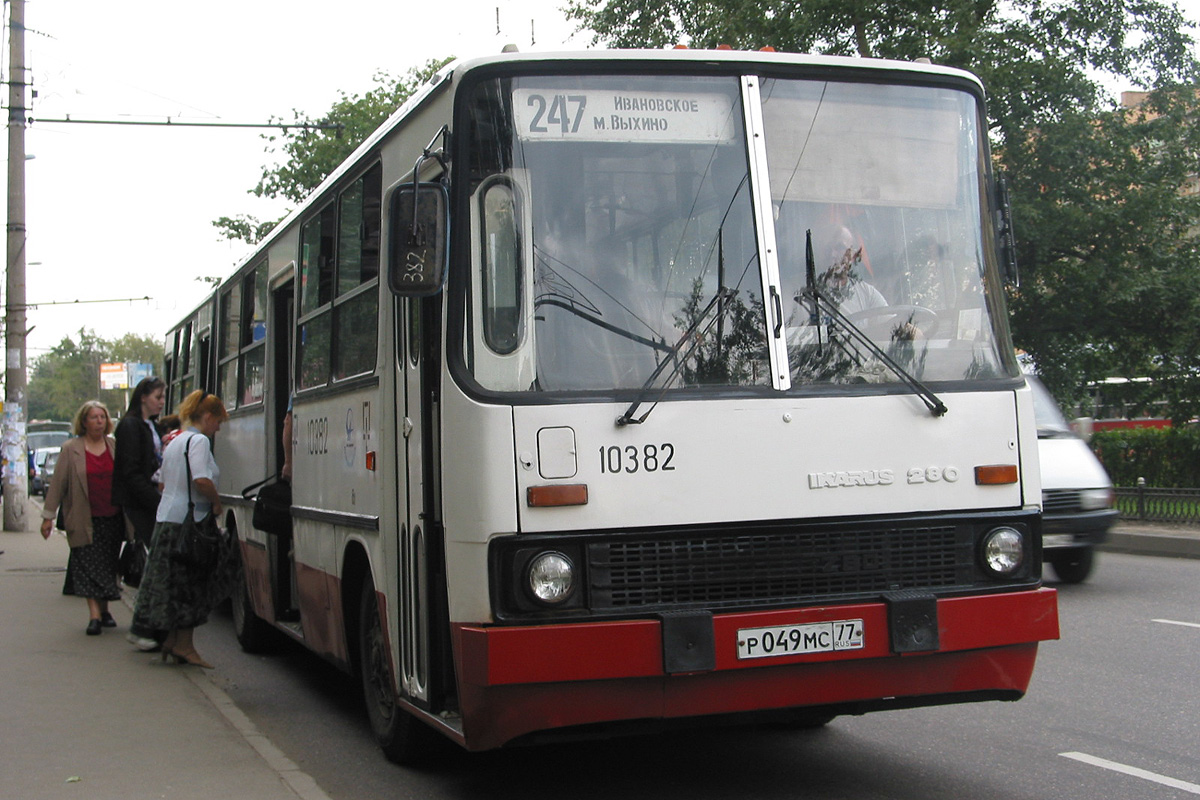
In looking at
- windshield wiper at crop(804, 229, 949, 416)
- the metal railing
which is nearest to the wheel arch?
windshield wiper at crop(804, 229, 949, 416)

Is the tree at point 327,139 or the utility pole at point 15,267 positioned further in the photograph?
the tree at point 327,139

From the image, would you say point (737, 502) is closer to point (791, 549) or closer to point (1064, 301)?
point (791, 549)

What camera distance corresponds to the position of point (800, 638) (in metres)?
5.23

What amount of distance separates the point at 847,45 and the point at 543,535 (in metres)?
24.2

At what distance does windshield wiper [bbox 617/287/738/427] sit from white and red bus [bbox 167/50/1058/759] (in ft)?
0.04

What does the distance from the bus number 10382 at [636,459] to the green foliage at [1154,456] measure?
19662 millimetres

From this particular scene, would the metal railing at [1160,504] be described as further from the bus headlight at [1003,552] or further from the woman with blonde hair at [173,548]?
the bus headlight at [1003,552]

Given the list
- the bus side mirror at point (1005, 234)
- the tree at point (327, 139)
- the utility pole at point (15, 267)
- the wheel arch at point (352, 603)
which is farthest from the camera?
the tree at point (327, 139)

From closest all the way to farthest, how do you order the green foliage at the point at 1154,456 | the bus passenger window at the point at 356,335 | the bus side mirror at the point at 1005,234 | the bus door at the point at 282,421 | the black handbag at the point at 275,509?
the bus side mirror at the point at 1005,234 → the bus passenger window at the point at 356,335 → the black handbag at the point at 275,509 → the bus door at the point at 282,421 → the green foliage at the point at 1154,456

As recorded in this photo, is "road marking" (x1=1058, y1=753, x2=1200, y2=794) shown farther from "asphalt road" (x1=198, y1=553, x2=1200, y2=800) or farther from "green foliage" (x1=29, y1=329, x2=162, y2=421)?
"green foliage" (x1=29, y1=329, x2=162, y2=421)

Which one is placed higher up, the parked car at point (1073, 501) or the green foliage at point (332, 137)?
the green foliage at point (332, 137)

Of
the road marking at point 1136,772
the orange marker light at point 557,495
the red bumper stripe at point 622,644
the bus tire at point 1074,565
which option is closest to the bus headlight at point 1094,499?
the bus tire at point 1074,565

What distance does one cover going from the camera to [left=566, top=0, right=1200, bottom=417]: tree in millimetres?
24812

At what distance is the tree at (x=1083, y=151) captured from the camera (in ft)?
81.4
